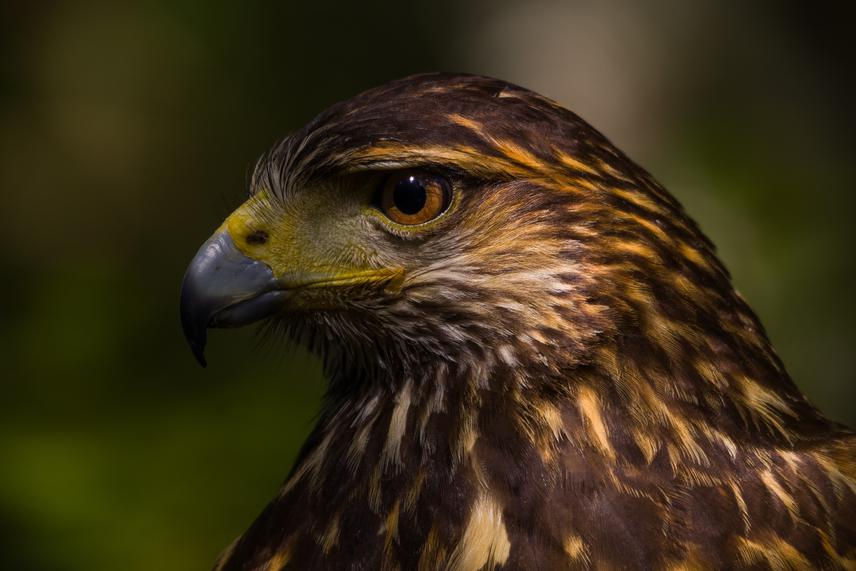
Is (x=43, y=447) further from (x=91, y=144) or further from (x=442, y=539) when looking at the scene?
(x=91, y=144)

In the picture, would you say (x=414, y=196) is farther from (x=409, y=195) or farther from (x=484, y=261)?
(x=484, y=261)

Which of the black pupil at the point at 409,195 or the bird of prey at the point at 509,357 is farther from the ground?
the black pupil at the point at 409,195

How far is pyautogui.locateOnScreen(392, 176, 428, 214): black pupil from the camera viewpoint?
2.46 meters

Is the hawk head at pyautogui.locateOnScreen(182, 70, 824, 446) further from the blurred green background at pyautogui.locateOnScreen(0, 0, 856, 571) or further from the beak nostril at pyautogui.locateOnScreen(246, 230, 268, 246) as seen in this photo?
the blurred green background at pyautogui.locateOnScreen(0, 0, 856, 571)

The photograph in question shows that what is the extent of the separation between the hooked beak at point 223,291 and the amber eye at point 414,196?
0.34 m

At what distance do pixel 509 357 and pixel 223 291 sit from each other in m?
0.67

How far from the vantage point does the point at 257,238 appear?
2670 mm

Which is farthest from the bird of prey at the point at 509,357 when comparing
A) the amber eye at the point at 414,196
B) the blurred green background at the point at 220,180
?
the blurred green background at the point at 220,180

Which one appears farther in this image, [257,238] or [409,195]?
[257,238]

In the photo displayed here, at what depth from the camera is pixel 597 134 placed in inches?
102

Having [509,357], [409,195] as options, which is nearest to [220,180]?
[409,195]

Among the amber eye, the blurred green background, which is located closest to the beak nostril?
the amber eye

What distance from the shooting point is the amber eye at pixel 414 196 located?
8.07 ft

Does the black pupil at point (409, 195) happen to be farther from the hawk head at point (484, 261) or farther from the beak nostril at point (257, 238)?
the beak nostril at point (257, 238)
